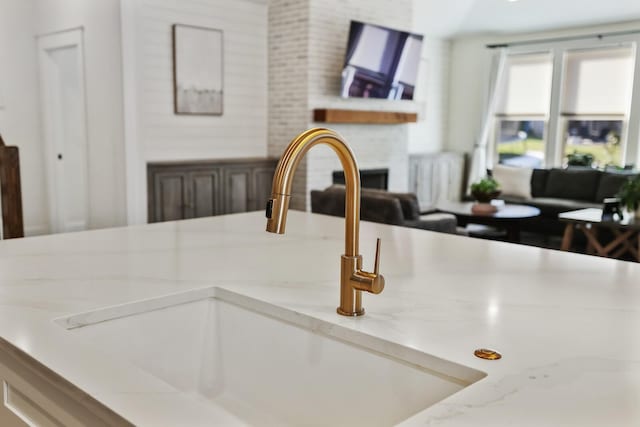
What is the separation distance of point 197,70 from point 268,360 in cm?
535

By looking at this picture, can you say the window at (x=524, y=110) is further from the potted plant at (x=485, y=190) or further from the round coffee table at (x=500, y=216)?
the potted plant at (x=485, y=190)

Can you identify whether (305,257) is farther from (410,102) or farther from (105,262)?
(410,102)

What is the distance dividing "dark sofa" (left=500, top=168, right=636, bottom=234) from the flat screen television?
6.68 feet

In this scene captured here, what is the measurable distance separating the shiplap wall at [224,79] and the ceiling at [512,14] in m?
2.35

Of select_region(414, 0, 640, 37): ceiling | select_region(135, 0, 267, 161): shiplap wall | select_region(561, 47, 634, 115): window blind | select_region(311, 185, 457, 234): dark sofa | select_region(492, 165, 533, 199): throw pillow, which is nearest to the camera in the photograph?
select_region(311, 185, 457, 234): dark sofa

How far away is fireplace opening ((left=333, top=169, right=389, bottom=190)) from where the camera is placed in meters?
7.21

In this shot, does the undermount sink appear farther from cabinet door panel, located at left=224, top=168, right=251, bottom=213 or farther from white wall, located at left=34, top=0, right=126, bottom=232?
cabinet door panel, located at left=224, top=168, right=251, bottom=213

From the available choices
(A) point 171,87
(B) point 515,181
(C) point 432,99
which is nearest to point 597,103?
(B) point 515,181

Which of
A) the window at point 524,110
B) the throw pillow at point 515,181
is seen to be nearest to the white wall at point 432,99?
the window at point 524,110

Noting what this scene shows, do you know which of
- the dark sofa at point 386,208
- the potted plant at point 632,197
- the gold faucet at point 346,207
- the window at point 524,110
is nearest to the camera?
the gold faucet at point 346,207

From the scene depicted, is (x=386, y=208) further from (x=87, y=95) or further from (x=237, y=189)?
(x=87, y=95)

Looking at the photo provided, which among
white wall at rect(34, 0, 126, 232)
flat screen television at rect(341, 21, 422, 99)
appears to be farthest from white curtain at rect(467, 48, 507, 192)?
white wall at rect(34, 0, 126, 232)

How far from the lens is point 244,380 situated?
4.28ft

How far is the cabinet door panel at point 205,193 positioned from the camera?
6145 millimetres
